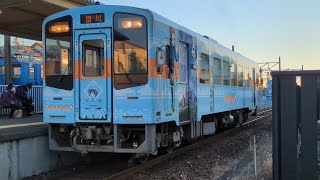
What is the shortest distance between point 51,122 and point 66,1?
5.49m

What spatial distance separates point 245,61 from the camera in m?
19.5

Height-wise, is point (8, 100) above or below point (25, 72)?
below

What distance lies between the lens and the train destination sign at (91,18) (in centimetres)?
950

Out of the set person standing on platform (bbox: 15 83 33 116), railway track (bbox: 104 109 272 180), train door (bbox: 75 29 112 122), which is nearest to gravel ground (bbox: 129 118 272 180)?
railway track (bbox: 104 109 272 180)

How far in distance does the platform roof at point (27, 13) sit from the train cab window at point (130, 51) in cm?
436

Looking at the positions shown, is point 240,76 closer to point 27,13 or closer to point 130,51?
point 27,13

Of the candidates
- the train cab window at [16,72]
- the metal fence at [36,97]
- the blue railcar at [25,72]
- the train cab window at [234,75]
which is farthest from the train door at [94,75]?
the train cab window at [16,72]

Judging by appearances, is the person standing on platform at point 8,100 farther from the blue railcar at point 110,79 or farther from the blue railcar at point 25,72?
the blue railcar at point 25,72

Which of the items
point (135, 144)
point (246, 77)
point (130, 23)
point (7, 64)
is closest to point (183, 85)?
point (135, 144)

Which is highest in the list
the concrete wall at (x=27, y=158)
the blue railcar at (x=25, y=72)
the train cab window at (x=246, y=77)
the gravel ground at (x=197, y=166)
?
the blue railcar at (x=25, y=72)

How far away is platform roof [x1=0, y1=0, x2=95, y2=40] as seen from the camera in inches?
A: 514

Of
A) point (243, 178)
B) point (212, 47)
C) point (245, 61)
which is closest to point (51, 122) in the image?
point (243, 178)

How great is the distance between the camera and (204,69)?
42.4ft

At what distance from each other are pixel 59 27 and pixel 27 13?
5.05 meters
